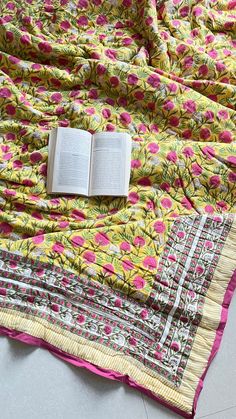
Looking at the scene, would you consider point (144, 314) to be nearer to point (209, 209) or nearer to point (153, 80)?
point (209, 209)

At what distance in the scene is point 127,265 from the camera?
4.12 feet

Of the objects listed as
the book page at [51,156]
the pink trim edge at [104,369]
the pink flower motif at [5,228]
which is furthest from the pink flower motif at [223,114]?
the pink flower motif at [5,228]

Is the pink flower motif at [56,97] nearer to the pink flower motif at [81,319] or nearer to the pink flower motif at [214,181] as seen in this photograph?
the pink flower motif at [214,181]

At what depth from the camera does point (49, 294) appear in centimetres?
122

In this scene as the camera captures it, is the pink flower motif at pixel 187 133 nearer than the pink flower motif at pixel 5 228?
No

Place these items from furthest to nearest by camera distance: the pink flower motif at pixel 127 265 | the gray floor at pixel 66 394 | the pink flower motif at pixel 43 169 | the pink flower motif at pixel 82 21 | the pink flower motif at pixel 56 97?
the pink flower motif at pixel 82 21 → the pink flower motif at pixel 56 97 → the pink flower motif at pixel 43 169 → the pink flower motif at pixel 127 265 → the gray floor at pixel 66 394

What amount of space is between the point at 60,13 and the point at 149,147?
1.96 ft

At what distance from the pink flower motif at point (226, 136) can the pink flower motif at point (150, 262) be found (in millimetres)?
452

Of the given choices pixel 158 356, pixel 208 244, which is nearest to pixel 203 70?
pixel 208 244

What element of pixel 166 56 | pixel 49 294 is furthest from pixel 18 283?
pixel 166 56

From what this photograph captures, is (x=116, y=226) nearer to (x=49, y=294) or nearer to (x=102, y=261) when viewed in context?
(x=102, y=261)

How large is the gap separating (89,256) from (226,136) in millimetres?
577

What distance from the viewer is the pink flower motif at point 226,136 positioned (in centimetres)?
143

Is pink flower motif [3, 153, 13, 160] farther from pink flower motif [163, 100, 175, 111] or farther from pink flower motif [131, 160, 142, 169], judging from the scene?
pink flower motif [163, 100, 175, 111]
